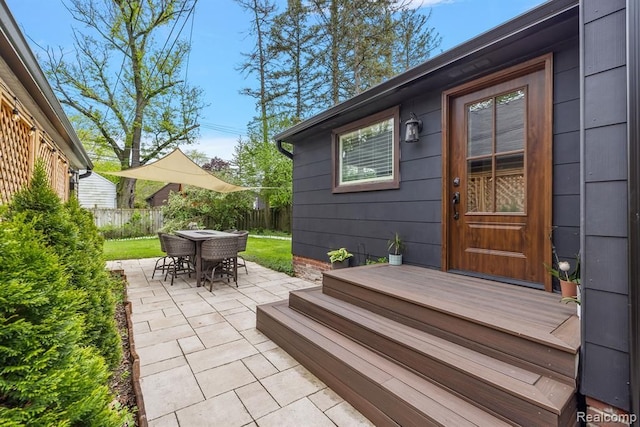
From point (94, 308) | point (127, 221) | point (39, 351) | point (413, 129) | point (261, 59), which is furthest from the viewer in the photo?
point (127, 221)

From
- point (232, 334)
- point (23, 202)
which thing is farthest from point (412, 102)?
point (23, 202)

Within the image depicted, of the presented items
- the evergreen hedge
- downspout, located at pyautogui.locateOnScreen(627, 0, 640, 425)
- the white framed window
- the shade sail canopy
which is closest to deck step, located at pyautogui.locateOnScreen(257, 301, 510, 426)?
downspout, located at pyautogui.locateOnScreen(627, 0, 640, 425)

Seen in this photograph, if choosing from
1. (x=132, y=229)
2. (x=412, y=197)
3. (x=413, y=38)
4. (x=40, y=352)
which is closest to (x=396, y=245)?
(x=412, y=197)

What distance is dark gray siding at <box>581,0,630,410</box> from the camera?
4.34 ft

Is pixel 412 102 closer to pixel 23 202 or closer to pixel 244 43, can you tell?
pixel 23 202

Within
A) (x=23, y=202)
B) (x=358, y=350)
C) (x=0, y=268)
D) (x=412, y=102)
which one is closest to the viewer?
(x=0, y=268)

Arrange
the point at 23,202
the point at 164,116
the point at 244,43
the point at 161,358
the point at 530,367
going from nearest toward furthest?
1. the point at 530,367
2. the point at 23,202
3. the point at 161,358
4. the point at 244,43
5. the point at 164,116

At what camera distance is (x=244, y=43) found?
37.3 ft

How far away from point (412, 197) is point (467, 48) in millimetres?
1556

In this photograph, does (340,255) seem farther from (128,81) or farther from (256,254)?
(128,81)

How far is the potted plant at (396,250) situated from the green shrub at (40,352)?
2.96 metres

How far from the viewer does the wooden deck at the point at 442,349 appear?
57.6 inches

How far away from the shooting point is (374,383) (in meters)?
1.78

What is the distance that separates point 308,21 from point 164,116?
8611 millimetres
